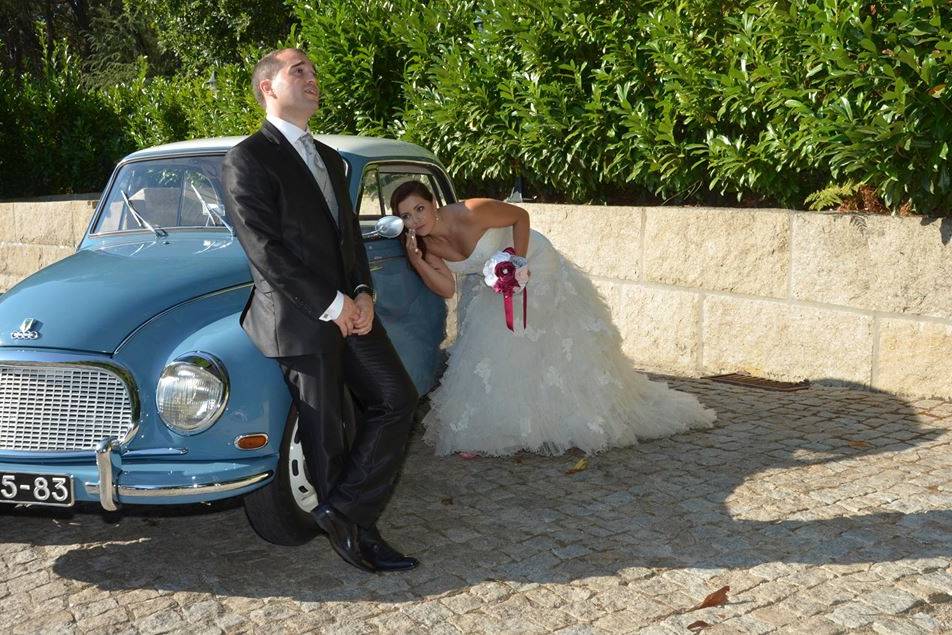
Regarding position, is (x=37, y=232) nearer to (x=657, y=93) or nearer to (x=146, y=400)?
(x=657, y=93)

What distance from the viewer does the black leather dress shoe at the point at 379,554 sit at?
13.9 feet

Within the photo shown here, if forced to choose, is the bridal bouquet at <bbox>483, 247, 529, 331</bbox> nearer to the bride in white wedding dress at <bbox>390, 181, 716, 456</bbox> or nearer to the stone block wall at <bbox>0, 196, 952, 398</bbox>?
the bride in white wedding dress at <bbox>390, 181, 716, 456</bbox>

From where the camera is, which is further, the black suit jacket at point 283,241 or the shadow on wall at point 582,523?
the shadow on wall at point 582,523

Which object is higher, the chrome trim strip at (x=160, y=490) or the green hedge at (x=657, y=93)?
the green hedge at (x=657, y=93)

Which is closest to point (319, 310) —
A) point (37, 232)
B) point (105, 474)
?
point (105, 474)

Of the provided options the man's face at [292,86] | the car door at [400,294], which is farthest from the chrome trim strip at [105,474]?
the car door at [400,294]

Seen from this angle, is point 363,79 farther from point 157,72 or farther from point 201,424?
point 157,72

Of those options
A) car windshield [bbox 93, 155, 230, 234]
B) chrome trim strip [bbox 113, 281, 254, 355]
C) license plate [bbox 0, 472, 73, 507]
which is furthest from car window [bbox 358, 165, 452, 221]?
license plate [bbox 0, 472, 73, 507]

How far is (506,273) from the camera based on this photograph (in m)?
5.84

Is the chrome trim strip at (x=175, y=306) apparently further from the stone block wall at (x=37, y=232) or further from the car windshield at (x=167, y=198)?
the stone block wall at (x=37, y=232)

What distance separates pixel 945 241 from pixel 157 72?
86.3 feet

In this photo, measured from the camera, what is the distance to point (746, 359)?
8.09 meters

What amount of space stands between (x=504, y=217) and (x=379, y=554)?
93.1 inches

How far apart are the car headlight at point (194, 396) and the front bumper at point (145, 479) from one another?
0.16m
